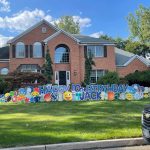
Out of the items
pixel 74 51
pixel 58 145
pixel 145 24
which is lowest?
pixel 58 145

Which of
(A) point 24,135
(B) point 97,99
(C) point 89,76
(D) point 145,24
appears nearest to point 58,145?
(A) point 24,135

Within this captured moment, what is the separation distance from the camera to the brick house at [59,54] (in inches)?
1704

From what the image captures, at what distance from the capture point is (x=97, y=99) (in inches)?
874

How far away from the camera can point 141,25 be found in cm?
6038

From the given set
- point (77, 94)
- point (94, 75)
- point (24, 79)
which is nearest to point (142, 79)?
point (94, 75)

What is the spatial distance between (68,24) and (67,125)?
215 ft

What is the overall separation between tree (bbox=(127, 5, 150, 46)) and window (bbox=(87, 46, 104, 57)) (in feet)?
52.1

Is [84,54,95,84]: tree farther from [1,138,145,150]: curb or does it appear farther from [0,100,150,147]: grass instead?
[1,138,145,150]: curb

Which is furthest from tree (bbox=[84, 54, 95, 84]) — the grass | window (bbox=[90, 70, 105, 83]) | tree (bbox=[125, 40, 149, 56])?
the grass

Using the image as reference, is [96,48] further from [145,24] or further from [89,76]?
[145,24]

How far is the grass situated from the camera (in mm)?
10656

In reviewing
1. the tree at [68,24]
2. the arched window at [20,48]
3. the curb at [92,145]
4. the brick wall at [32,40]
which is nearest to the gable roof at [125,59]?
the brick wall at [32,40]

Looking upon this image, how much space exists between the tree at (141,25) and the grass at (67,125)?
44.0 meters

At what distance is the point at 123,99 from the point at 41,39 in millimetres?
23461
